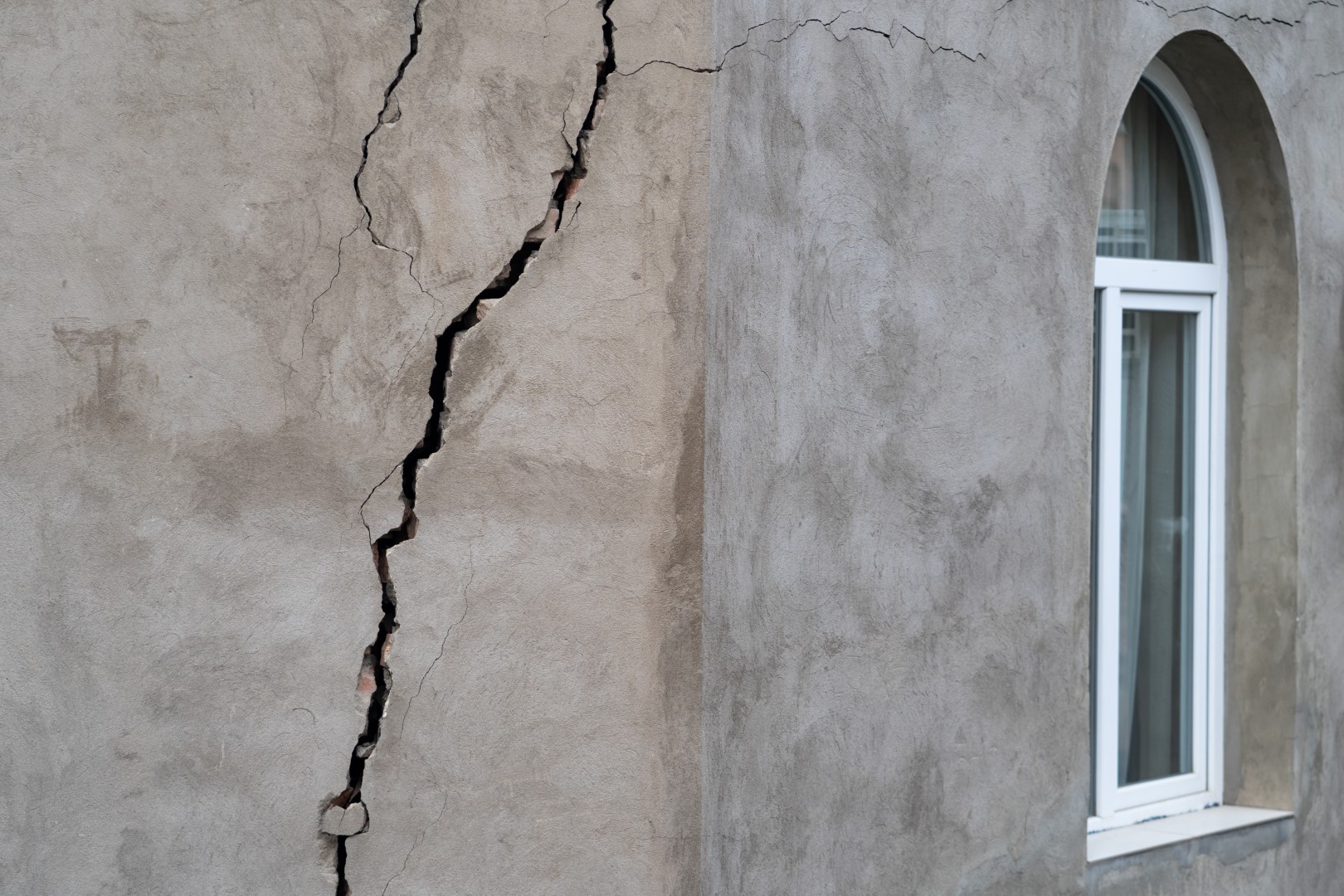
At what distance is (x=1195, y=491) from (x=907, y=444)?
1.66 meters

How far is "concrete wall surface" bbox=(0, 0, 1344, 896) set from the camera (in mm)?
2381

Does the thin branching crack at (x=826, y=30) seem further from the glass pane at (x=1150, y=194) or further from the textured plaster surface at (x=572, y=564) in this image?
the glass pane at (x=1150, y=194)

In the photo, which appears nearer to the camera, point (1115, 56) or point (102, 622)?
point (102, 622)

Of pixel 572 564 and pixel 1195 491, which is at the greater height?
pixel 1195 491

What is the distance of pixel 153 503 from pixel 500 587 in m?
0.70

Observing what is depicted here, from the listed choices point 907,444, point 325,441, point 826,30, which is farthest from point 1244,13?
point 325,441

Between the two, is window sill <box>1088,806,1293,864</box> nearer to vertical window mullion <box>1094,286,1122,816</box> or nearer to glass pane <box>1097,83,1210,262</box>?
vertical window mullion <box>1094,286,1122,816</box>

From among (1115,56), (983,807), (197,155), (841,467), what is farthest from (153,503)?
(1115,56)

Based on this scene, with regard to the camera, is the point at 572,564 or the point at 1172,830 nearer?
the point at 572,564

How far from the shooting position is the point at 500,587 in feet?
8.48

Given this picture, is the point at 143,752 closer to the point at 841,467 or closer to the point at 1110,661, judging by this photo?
the point at 841,467

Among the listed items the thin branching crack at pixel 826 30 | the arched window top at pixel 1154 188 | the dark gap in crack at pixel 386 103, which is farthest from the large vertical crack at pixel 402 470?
the arched window top at pixel 1154 188

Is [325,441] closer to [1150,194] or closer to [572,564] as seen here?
[572,564]

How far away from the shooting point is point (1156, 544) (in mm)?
4133
